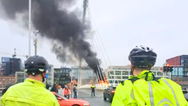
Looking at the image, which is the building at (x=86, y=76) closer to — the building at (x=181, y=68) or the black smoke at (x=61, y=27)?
the black smoke at (x=61, y=27)

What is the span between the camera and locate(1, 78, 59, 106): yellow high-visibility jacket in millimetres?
2461

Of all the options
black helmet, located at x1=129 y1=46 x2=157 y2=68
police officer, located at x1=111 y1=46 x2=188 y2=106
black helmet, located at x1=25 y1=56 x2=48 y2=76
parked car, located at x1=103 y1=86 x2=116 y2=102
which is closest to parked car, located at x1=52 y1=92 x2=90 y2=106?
parked car, located at x1=103 y1=86 x2=116 y2=102

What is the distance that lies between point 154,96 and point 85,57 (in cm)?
6572

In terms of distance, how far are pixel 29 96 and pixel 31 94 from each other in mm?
27

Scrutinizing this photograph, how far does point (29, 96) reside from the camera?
248 cm

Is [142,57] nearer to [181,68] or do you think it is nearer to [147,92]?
[147,92]

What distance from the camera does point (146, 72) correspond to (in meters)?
2.26

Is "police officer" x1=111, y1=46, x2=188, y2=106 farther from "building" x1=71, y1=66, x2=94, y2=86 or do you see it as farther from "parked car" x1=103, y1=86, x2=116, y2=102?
"building" x1=71, y1=66, x2=94, y2=86

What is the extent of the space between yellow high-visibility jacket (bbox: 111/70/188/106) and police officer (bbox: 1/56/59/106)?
2.46ft

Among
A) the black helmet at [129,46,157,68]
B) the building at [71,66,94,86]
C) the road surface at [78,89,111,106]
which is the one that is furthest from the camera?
the building at [71,66,94,86]

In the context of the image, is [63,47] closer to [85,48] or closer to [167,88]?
[85,48]

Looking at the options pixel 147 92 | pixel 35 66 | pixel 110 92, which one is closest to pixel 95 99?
pixel 110 92

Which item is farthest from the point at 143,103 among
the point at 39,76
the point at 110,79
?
the point at 110,79

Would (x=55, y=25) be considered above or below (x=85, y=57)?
above
